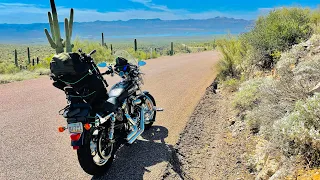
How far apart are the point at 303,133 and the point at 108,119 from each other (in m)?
2.87

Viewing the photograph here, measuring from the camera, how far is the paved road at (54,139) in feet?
16.6

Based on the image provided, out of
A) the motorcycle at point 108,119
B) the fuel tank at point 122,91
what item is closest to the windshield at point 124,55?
the motorcycle at point 108,119

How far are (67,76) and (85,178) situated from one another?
1660 millimetres

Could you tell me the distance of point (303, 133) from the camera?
4.35 meters

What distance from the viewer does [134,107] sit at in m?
6.20

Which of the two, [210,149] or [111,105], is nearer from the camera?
[111,105]

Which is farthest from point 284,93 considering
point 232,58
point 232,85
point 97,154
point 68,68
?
point 232,58

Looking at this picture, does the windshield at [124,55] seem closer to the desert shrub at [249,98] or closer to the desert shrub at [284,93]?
the desert shrub at [284,93]

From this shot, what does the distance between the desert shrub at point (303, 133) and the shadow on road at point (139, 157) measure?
77.5 inches

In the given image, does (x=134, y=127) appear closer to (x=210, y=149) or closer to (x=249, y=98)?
(x=210, y=149)

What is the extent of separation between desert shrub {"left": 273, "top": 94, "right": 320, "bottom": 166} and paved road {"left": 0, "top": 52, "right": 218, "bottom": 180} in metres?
1.95

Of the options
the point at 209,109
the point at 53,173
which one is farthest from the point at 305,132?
the point at 209,109

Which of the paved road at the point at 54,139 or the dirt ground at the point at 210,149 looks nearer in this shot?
the paved road at the point at 54,139

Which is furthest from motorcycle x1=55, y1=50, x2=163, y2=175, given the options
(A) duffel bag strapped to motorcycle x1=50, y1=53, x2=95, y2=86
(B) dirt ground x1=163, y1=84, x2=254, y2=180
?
(B) dirt ground x1=163, y1=84, x2=254, y2=180
